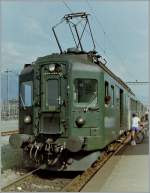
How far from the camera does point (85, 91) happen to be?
39.6ft

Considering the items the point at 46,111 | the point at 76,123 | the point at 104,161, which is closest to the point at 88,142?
the point at 76,123

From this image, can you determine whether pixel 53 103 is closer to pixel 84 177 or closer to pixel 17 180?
pixel 84 177

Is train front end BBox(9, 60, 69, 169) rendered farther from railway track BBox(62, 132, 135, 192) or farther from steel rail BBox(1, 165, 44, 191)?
railway track BBox(62, 132, 135, 192)

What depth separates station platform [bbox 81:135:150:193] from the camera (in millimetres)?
9227

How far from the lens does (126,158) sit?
1406 centimetres

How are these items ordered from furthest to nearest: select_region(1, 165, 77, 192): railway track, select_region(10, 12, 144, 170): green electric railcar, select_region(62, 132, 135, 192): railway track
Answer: select_region(10, 12, 144, 170): green electric railcar, select_region(1, 165, 77, 192): railway track, select_region(62, 132, 135, 192): railway track

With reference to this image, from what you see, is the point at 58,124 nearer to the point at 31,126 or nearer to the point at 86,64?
the point at 31,126

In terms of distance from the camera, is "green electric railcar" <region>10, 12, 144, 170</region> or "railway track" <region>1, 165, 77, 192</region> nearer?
"railway track" <region>1, 165, 77, 192</region>

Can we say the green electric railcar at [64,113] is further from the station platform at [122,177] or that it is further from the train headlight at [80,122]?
the station platform at [122,177]

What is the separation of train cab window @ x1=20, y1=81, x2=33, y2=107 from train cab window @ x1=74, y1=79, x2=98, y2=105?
50.1 inches

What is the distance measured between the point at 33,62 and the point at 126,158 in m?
4.03

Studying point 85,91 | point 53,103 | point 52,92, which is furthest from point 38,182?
point 85,91

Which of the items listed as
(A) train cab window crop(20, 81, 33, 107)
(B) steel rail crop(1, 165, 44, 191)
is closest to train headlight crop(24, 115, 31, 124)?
(A) train cab window crop(20, 81, 33, 107)

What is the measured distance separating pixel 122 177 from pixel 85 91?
2.63m
